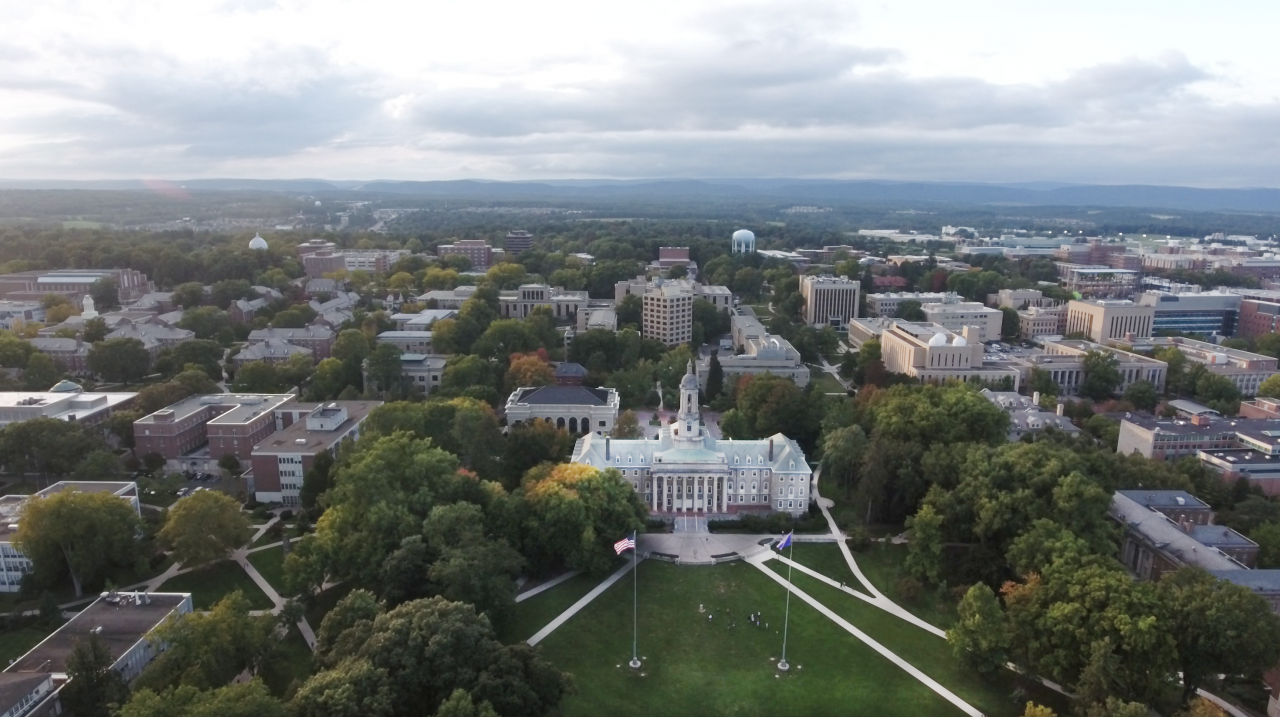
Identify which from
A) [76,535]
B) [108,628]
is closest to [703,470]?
[108,628]

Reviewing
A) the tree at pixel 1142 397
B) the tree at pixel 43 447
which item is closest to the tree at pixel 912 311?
the tree at pixel 1142 397

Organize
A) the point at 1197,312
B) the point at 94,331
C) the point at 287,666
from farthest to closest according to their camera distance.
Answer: the point at 1197,312
the point at 94,331
the point at 287,666

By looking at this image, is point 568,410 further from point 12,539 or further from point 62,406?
point 62,406

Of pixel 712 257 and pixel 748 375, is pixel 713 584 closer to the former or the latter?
pixel 748 375

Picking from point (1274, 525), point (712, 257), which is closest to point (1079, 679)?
point (1274, 525)

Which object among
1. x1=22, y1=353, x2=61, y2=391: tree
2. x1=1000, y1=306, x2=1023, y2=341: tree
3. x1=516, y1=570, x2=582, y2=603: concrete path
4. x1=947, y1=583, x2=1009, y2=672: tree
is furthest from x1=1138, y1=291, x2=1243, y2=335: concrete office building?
x1=22, y1=353, x2=61, y2=391: tree

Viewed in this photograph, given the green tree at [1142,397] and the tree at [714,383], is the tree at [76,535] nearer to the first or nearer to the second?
the tree at [714,383]
